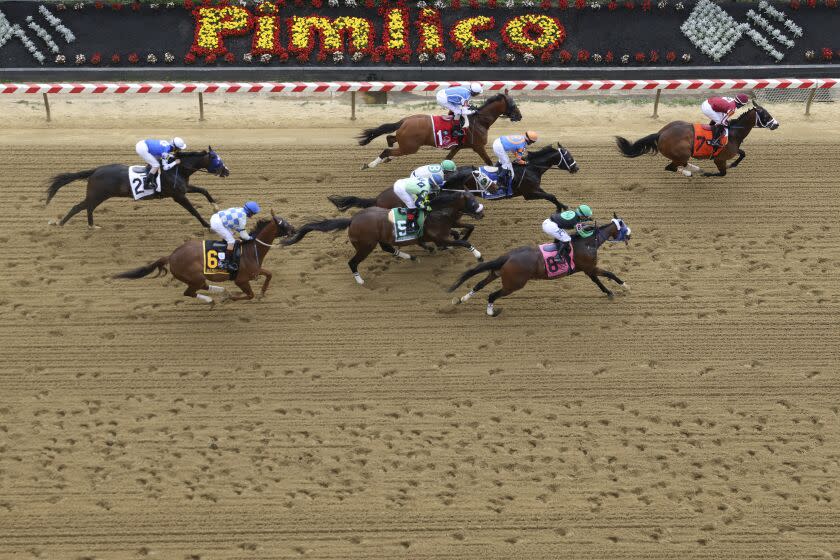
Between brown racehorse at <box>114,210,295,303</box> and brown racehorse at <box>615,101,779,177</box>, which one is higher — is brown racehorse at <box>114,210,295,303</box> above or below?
below

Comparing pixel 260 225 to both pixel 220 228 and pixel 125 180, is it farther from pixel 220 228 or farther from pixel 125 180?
pixel 125 180

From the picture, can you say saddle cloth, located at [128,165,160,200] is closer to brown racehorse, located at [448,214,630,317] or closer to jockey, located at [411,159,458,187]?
jockey, located at [411,159,458,187]

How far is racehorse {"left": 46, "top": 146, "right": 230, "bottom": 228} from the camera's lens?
15.3 m

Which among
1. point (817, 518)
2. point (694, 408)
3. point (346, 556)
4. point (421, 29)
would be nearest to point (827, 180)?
point (694, 408)

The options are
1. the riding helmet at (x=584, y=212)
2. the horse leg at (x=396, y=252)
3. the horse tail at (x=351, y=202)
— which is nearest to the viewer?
the riding helmet at (x=584, y=212)

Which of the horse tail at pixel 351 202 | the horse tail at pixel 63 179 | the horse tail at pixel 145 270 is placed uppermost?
the horse tail at pixel 63 179

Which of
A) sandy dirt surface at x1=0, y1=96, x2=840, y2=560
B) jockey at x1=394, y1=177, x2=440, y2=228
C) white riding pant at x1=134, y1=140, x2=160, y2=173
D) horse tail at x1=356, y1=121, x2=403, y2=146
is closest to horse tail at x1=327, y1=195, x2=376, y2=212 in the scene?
sandy dirt surface at x1=0, y1=96, x2=840, y2=560

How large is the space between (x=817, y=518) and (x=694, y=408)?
2.09 meters

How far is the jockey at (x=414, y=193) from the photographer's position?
14438 millimetres

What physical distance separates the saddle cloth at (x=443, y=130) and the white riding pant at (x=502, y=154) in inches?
47.3

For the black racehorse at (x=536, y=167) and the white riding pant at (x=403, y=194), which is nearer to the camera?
the white riding pant at (x=403, y=194)

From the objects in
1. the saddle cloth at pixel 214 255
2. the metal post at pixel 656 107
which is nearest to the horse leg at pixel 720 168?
the metal post at pixel 656 107

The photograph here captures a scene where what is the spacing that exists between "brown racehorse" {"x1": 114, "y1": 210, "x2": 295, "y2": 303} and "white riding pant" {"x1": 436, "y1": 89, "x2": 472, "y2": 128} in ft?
12.3

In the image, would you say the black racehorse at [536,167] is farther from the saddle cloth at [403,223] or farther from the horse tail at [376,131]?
the horse tail at [376,131]
